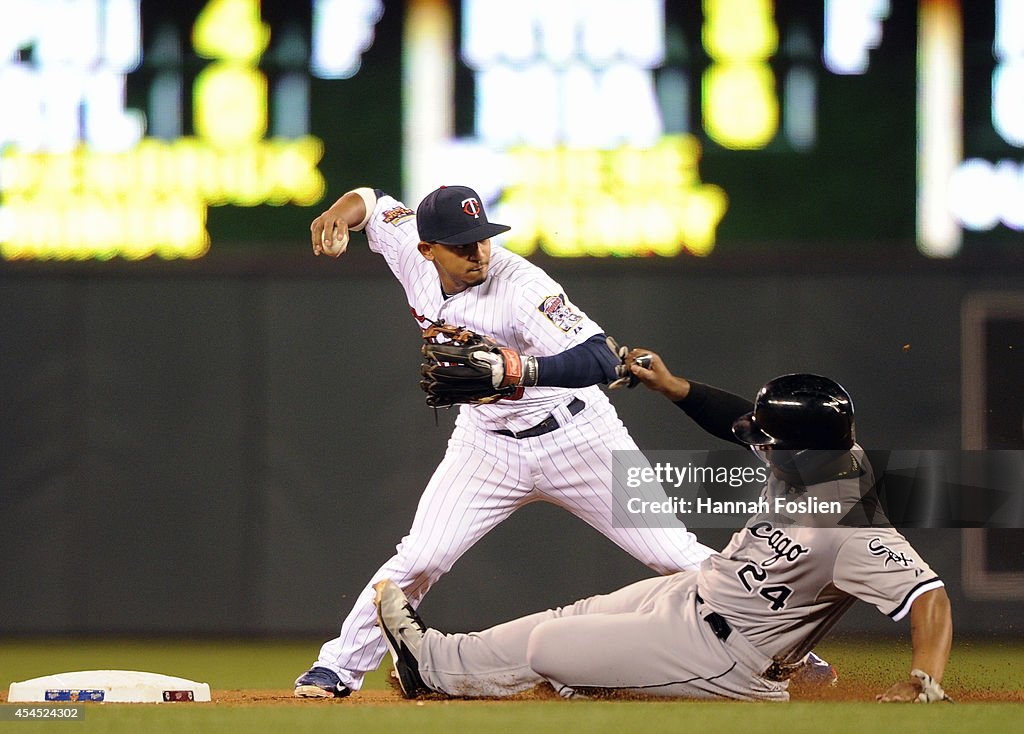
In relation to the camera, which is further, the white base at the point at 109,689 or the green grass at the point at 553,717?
the white base at the point at 109,689

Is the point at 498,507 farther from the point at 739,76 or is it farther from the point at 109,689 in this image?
the point at 739,76

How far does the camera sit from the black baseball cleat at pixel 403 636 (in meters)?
4.12

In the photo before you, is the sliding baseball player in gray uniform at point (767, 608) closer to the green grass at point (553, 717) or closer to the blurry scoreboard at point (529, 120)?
the green grass at point (553, 717)

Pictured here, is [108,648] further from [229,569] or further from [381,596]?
[381,596]

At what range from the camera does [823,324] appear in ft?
22.5

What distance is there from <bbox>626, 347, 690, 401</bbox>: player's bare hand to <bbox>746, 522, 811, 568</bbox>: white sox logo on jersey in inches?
18.8

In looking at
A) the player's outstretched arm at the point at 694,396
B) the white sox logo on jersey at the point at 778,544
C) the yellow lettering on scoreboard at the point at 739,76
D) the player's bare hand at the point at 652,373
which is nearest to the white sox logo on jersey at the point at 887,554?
the white sox logo on jersey at the point at 778,544

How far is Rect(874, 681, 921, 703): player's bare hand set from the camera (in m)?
3.57

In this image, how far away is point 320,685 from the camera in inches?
174

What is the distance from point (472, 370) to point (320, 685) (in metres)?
1.05

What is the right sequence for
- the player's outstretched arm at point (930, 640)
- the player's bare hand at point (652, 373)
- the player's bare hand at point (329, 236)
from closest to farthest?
the player's outstretched arm at point (930, 640)
the player's bare hand at point (652, 373)
the player's bare hand at point (329, 236)

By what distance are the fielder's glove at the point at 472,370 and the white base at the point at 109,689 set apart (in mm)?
1071

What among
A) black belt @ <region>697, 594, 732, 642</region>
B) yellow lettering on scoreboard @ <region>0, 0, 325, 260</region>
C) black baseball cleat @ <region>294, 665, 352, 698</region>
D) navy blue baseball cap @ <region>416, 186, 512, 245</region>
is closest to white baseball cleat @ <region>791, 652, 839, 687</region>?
black belt @ <region>697, 594, 732, 642</region>

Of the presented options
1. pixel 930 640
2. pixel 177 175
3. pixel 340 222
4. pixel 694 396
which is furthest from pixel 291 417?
pixel 930 640
